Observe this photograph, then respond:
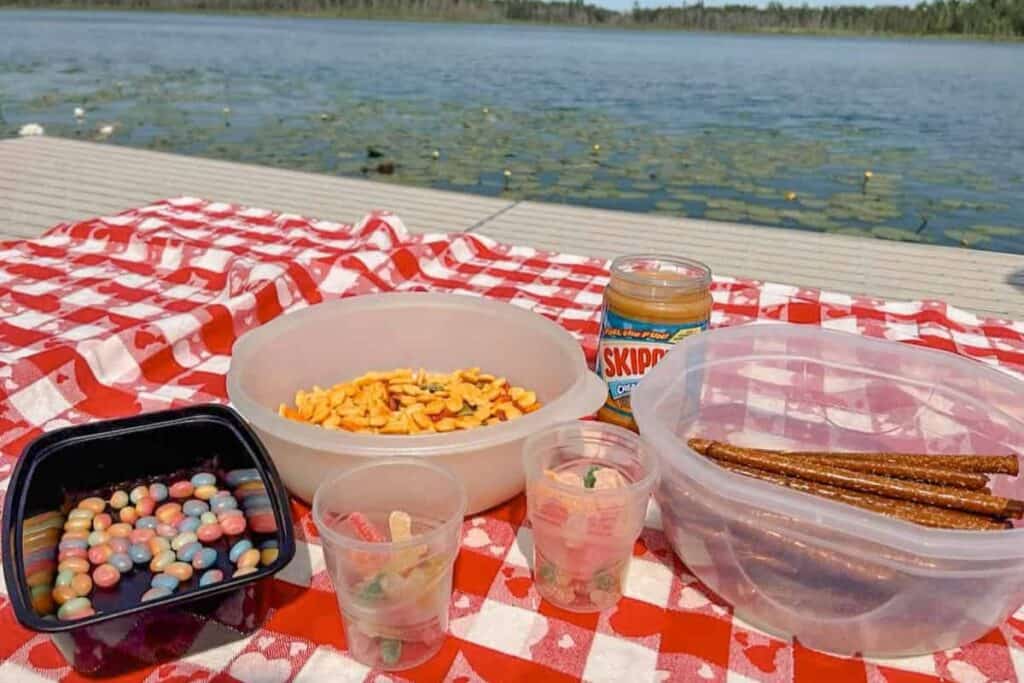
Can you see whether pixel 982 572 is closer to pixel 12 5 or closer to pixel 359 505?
pixel 359 505

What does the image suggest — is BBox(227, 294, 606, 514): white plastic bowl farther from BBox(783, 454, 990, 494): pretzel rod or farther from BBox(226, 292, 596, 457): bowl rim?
BBox(783, 454, 990, 494): pretzel rod

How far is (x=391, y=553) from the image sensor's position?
2.54ft

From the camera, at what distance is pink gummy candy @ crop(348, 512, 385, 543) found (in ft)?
2.77

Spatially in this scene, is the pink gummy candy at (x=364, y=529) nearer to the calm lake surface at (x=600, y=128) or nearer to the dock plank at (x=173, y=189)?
the dock plank at (x=173, y=189)

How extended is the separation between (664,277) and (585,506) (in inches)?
16.6

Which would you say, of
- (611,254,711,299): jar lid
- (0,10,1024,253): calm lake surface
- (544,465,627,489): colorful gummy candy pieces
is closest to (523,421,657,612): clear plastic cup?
(544,465,627,489): colorful gummy candy pieces

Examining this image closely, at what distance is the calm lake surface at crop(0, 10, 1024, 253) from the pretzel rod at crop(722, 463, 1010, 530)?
5.18 m

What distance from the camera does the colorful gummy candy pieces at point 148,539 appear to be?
839 mm

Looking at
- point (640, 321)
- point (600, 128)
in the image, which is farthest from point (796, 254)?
point (600, 128)

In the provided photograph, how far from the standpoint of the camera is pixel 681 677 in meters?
0.85

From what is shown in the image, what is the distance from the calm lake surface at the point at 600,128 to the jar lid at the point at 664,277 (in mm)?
4812

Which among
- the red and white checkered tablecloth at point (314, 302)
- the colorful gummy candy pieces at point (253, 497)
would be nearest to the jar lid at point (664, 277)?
the red and white checkered tablecloth at point (314, 302)

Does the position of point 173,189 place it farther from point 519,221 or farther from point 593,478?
point 593,478

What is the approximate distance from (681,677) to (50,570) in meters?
0.75
